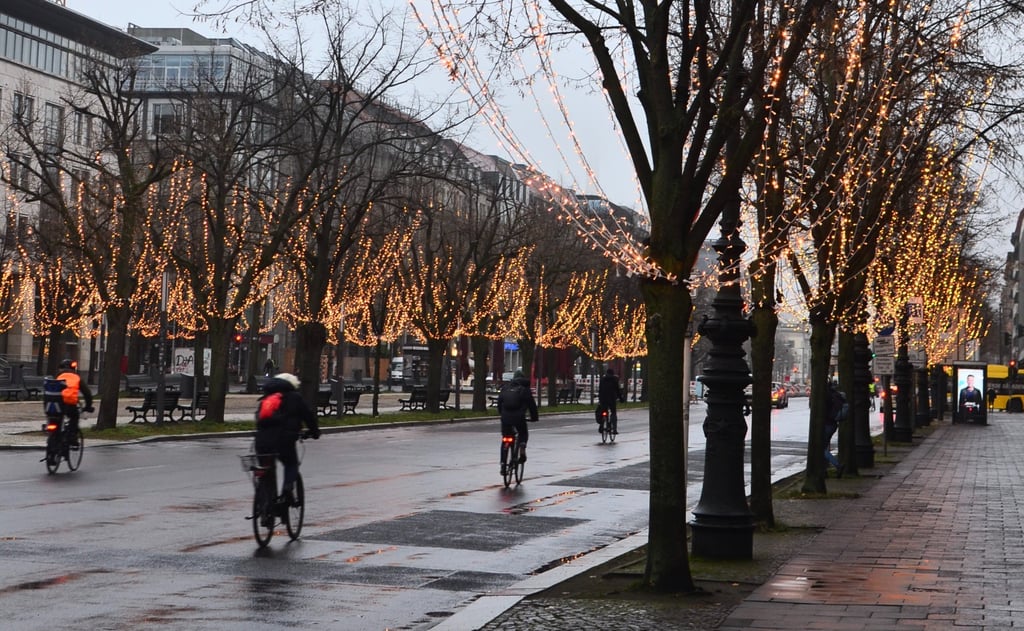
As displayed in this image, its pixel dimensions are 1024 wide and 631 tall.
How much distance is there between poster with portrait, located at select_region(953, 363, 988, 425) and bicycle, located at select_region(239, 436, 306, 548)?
5209 cm

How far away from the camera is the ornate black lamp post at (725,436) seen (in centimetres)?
1280

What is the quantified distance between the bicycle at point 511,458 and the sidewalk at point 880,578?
14.5 ft

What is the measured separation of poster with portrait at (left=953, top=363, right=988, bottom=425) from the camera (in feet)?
205

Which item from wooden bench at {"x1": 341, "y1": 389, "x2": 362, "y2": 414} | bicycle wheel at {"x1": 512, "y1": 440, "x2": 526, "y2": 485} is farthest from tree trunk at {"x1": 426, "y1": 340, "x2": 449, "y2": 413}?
bicycle wheel at {"x1": 512, "y1": 440, "x2": 526, "y2": 485}

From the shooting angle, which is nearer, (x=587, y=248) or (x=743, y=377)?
(x=743, y=377)

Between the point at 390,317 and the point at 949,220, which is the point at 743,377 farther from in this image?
the point at 390,317

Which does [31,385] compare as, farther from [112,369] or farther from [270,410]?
[270,410]

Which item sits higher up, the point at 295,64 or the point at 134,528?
the point at 295,64

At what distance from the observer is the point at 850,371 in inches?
1012

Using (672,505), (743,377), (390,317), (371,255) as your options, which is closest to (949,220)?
(743,377)

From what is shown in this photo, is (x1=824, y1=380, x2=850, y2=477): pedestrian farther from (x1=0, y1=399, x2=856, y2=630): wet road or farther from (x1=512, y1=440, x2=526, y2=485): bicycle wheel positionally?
(x1=512, y1=440, x2=526, y2=485): bicycle wheel

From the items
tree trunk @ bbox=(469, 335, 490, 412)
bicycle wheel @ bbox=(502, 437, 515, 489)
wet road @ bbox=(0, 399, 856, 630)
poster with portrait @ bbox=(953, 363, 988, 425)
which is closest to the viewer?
wet road @ bbox=(0, 399, 856, 630)

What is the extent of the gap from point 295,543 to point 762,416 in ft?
18.8

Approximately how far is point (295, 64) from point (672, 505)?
30986 millimetres
